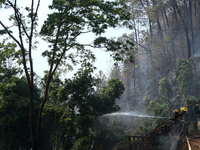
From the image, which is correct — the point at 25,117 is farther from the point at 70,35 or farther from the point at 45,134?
the point at 70,35

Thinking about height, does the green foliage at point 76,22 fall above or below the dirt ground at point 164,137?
above

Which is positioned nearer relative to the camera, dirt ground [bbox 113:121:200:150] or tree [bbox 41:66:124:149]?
dirt ground [bbox 113:121:200:150]

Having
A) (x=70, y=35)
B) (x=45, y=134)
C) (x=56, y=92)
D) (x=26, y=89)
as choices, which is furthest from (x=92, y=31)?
(x=45, y=134)

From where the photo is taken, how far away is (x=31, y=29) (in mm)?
13469

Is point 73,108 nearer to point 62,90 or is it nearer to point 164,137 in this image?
point 62,90

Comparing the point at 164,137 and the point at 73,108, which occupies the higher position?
the point at 73,108

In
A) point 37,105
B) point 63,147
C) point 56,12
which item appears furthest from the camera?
point 37,105

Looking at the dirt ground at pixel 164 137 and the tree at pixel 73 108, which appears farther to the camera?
the tree at pixel 73 108

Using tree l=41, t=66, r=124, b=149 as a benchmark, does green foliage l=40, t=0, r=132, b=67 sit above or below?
above

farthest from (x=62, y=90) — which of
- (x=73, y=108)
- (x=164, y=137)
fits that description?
(x=164, y=137)

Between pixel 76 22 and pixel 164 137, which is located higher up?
pixel 76 22

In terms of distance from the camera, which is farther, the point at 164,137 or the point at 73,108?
the point at 73,108

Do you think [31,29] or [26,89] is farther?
[26,89]

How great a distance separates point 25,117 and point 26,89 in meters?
2.47
